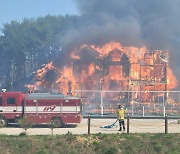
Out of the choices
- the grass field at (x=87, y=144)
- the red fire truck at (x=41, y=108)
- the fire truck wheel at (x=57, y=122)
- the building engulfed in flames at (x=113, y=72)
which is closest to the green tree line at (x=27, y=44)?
the building engulfed in flames at (x=113, y=72)

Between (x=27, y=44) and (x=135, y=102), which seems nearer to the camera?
(x=135, y=102)

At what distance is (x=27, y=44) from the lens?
85.4 meters

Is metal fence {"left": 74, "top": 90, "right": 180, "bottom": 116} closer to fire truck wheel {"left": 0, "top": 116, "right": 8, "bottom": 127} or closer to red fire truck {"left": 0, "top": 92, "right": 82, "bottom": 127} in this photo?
red fire truck {"left": 0, "top": 92, "right": 82, "bottom": 127}

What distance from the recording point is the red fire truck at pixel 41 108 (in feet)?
80.2

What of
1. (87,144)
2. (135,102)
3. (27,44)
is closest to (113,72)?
(135,102)

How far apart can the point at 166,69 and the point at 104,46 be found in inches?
345

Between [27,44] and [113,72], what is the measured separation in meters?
43.2

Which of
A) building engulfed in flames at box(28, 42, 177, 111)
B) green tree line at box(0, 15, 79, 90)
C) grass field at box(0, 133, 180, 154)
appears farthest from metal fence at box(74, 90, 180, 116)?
green tree line at box(0, 15, 79, 90)

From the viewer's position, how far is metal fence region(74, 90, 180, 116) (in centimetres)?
3606

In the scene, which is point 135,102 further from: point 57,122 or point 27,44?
point 27,44

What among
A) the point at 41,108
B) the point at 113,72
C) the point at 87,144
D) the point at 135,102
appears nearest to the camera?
the point at 87,144

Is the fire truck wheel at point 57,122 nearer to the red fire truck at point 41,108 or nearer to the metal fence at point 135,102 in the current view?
the red fire truck at point 41,108

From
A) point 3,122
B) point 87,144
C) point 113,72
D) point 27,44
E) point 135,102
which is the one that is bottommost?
point 87,144

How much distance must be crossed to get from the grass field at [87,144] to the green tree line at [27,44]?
167ft
